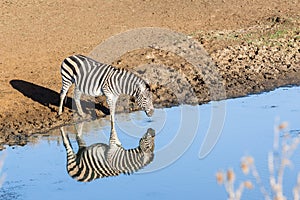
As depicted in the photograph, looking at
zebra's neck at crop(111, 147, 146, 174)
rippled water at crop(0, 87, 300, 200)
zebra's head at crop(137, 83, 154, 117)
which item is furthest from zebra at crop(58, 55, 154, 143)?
zebra's neck at crop(111, 147, 146, 174)

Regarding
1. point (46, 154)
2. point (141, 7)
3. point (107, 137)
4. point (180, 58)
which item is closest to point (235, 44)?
point (180, 58)

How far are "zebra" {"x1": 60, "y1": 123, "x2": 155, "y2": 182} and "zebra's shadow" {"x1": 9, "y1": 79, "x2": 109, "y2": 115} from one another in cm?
167

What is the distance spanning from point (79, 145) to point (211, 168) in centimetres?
239

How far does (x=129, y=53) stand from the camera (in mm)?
15258

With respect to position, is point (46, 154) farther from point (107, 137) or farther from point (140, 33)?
point (140, 33)

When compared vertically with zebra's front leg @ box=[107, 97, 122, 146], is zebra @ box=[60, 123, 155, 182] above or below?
below

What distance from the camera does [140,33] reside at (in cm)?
1717

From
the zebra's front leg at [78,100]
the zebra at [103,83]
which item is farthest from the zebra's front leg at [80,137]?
the zebra at [103,83]

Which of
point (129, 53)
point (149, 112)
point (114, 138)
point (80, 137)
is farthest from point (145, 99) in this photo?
point (129, 53)

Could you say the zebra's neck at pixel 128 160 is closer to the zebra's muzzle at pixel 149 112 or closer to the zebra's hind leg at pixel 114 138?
the zebra's hind leg at pixel 114 138

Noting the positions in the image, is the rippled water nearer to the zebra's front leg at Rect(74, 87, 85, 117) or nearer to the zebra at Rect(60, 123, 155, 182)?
the zebra at Rect(60, 123, 155, 182)

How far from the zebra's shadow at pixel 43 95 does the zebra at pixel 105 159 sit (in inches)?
65.9

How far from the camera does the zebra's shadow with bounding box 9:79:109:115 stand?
469 inches

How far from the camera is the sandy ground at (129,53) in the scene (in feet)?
40.4
